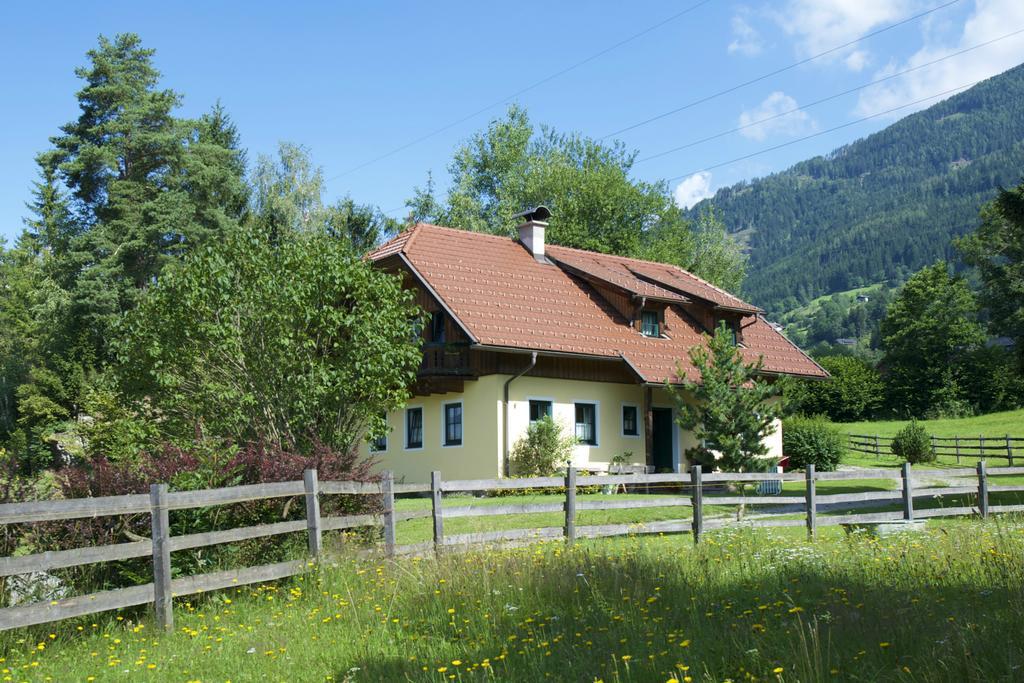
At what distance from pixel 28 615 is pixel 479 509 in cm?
571

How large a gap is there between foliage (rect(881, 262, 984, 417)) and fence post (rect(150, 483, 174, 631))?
62167mm

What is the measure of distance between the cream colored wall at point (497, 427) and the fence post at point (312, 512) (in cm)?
1583

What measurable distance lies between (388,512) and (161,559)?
3.12m

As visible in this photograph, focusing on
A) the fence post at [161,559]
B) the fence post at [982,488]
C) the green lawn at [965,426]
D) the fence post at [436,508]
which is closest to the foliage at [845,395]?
the green lawn at [965,426]

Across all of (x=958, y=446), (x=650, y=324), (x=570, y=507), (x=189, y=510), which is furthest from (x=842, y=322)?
(x=189, y=510)

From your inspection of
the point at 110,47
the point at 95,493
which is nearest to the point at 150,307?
the point at 95,493

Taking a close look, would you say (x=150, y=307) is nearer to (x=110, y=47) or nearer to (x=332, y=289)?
(x=332, y=289)

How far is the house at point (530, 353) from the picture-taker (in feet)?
90.2

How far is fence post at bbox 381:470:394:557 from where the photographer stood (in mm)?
11781

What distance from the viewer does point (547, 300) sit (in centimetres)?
3009

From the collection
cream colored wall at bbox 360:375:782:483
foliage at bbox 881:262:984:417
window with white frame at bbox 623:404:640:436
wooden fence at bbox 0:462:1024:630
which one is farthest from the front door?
foliage at bbox 881:262:984:417

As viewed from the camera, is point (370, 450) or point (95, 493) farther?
point (370, 450)

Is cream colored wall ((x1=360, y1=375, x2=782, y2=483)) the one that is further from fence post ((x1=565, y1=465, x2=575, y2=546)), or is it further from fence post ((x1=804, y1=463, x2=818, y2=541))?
fence post ((x1=565, y1=465, x2=575, y2=546))

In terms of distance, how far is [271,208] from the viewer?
50.1 meters
